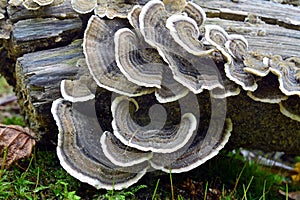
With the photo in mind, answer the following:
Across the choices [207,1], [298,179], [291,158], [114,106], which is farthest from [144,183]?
[291,158]

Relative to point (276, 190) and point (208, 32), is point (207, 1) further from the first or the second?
point (276, 190)

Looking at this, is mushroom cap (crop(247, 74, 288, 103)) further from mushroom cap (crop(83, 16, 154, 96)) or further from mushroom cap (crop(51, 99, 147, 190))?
mushroom cap (crop(51, 99, 147, 190))

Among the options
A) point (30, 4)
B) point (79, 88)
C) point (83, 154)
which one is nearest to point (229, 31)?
point (79, 88)

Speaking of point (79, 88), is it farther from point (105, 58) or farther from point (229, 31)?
point (229, 31)

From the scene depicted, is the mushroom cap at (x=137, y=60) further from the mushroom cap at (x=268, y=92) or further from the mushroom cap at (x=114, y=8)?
the mushroom cap at (x=268, y=92)

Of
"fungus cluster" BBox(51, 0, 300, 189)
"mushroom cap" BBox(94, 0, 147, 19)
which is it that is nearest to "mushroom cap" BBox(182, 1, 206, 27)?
"fungus cluster" BBox(51, 0, 300, 189)

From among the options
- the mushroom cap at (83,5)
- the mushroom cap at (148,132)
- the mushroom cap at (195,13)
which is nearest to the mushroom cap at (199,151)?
the mushroom cap at (148,132)
